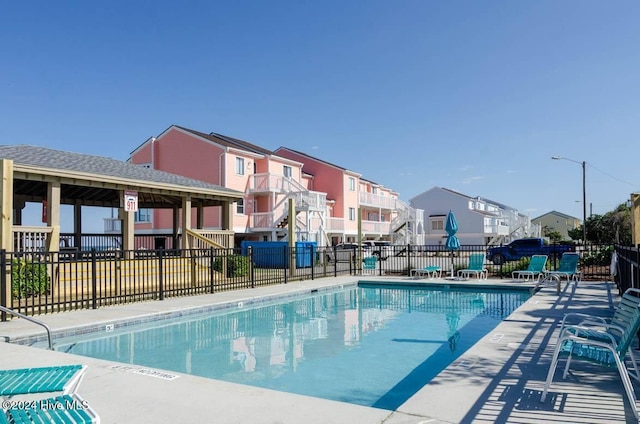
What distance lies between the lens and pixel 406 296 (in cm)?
1644

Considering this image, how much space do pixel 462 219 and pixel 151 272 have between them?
4967 cm

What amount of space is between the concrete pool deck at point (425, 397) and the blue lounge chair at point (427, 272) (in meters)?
12.4

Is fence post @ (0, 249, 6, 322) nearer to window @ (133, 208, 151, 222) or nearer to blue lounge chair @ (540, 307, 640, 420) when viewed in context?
blue lounge chair @ (540, 307, 640, 420)

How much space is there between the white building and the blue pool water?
43387 millimetres

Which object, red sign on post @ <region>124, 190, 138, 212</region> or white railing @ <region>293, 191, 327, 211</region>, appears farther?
white railing @ <region>293, 191, 327, 211</region>

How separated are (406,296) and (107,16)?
49.5 feet

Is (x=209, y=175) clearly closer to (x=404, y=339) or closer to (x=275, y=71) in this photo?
(x=275, y=71)

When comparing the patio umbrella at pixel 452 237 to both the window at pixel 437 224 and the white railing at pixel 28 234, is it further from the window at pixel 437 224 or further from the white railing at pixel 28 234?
the window at pixel 437 224

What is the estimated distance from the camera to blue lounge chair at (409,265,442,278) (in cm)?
1980

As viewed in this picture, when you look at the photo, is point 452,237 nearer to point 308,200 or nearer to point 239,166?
point 308,200

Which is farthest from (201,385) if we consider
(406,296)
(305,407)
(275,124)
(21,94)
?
(275,124)

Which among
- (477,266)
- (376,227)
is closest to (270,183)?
(376,227)

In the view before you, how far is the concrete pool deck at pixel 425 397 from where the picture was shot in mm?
4098

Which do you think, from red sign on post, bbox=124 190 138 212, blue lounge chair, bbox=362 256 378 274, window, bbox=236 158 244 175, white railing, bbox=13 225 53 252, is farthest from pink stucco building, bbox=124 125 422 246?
white railing, bbox=13 225 53 252
